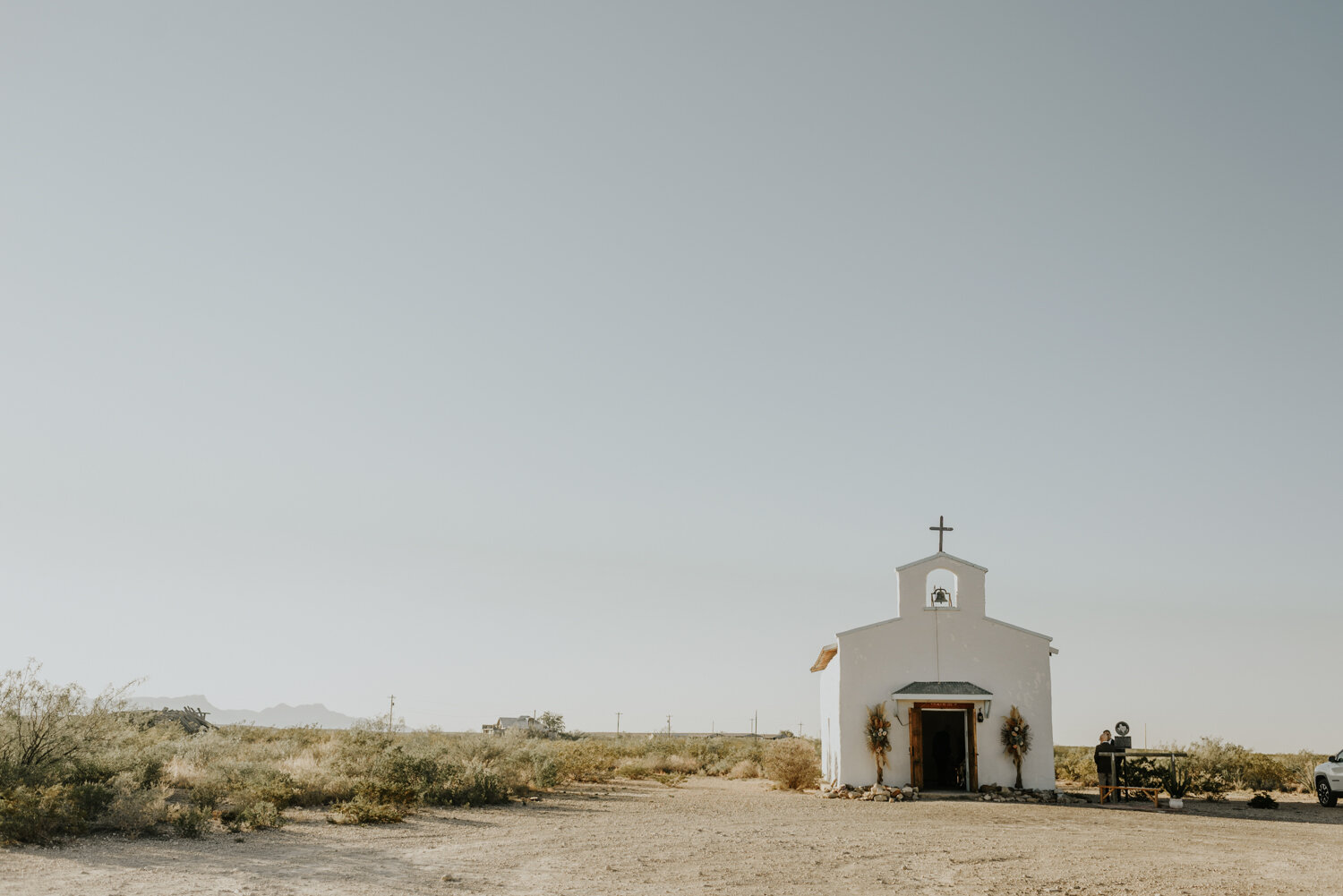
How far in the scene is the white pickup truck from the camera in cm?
2353

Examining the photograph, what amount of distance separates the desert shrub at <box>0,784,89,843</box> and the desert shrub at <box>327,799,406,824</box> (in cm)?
380

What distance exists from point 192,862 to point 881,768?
16.2m

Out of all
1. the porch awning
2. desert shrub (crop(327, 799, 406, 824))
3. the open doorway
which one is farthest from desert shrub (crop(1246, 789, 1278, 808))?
desert shrub (crop(327, 799, 406, 824))

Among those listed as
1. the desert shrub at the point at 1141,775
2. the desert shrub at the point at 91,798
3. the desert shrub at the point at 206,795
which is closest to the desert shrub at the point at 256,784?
the desert shrub at the point at 206,795

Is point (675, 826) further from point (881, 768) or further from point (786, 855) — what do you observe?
point (881, 768)

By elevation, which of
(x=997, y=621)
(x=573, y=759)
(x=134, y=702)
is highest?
(x=997, y=621)

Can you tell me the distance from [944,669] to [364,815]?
14420 mm

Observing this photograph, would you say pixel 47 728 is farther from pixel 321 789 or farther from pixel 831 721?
pixel 831 721

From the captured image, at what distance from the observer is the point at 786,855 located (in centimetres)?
1348

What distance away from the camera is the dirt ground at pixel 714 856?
11070mm

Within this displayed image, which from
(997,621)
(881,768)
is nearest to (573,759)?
(881,768)

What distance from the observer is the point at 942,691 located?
2378cm

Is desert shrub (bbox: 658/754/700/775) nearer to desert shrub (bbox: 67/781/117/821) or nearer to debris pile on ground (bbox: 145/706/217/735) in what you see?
debris pile on ground (bbox: 145/706/217/735)

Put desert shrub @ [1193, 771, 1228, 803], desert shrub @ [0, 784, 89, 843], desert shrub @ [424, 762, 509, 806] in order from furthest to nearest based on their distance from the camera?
desert shrub @ [1193, 771, 1228, 803] < desert shrub @ [424, 762, 509, 806] < desert shrub @ [0, 784, 89, 843]
